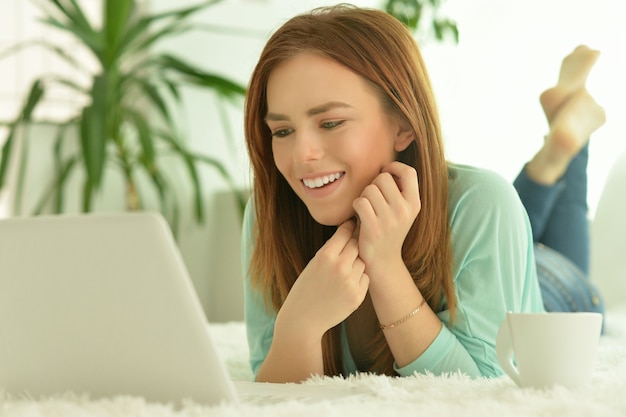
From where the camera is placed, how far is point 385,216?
1242mm

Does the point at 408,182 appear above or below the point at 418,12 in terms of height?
below

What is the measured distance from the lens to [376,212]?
4.12ft

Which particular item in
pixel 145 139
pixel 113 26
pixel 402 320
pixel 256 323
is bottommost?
pixel 256 323

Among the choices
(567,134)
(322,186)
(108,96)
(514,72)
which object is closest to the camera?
(322,186)

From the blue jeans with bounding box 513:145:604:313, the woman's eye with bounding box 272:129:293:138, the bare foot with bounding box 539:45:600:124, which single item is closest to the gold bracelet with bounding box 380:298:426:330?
the woman's eye with bounding box 272:129:293:138

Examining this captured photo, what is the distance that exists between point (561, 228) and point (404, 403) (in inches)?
60.1

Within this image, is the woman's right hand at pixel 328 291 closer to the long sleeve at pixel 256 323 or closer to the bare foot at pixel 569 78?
the long sleeve at pixel 256 323

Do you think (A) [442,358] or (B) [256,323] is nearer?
(A) [442,358]

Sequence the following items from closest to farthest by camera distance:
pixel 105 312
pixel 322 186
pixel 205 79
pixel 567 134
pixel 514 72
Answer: pixel 105 312 → pixel 322 186 → pixel 567 134 → pixel 514 72 → pixel 205 79

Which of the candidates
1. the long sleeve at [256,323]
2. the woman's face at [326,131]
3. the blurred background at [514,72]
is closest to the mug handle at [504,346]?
the woman's face at [326,131]

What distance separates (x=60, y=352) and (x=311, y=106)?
625mm

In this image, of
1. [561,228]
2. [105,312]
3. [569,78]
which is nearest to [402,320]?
[105,312]

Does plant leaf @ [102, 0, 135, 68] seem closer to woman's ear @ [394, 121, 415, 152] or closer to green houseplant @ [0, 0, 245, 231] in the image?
green houseplant @ [0, 0, 245, 231]

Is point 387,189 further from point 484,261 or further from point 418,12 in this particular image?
point 418,12
